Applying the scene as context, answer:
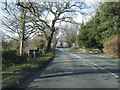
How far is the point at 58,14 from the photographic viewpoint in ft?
97.3

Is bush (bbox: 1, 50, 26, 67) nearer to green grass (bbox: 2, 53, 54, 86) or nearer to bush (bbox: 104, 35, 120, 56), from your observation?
green grass (bbox: 2, 53, 54, 86)

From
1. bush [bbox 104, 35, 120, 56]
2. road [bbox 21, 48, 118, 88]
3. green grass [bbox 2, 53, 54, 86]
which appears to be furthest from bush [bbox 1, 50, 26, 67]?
bush [bbox 104, 35, 120, 56]

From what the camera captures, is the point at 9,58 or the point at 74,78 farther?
the point at 9,58

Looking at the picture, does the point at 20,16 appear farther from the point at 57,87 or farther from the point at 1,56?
the point at 57,87

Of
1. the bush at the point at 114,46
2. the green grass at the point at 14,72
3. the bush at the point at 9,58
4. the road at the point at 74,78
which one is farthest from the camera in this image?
the bush at the point at 9,58

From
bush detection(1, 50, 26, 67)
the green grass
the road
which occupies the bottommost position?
the road

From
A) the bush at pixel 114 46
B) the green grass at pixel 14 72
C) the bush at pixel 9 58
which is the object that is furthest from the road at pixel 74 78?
the bush at pixel 9 58

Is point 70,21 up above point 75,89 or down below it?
above

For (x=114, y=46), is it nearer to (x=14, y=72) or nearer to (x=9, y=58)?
(x=14, y=72)

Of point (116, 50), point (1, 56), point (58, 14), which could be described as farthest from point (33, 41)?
point (116, 50)

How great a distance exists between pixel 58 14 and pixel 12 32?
8459mm

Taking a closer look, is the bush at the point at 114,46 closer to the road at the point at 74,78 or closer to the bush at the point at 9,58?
the road at the point at 74,78

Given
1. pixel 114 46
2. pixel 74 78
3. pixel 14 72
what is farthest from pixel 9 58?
pixel 114 46

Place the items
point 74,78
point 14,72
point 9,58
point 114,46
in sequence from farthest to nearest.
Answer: point 9,58
point 14,72
point 74,78
point 114,46
